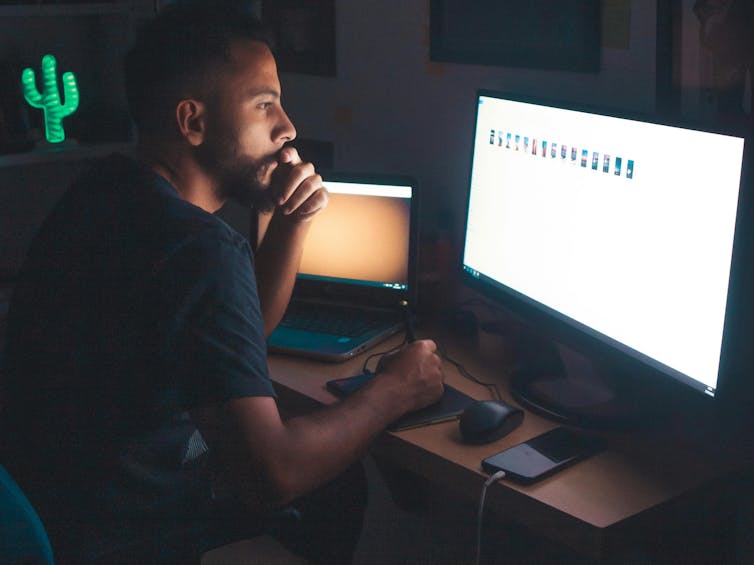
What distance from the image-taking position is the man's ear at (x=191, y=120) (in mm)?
1439

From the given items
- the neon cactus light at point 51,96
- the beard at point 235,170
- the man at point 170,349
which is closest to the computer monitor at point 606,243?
the man at point 170,349

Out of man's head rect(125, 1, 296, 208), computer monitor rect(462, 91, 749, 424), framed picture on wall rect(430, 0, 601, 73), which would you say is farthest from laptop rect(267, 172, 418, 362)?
man's head rect(125, 1, 296, 208)

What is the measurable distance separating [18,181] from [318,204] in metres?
1.51

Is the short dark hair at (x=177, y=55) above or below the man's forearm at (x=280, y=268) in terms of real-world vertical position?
above

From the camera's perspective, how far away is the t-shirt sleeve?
119 centimetres

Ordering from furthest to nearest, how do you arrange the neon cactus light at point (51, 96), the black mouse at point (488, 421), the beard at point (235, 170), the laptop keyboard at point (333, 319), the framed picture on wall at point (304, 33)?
the neon cactus light at point (51, 96) < the framed picture on wall at point (304, 33) < the laptop keyboard at point (333, 319) < the beard at point (235, 170) < the black mouse at point (488, 421)

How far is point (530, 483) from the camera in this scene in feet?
4.13

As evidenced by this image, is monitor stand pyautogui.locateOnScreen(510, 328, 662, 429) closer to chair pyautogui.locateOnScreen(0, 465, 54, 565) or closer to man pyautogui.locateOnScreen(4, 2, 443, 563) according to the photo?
man pyautogui.locateOnScreen(4, 2, 443, 563)

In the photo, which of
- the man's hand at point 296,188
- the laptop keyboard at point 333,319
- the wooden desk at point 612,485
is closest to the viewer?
the wooden desk at point 612,485

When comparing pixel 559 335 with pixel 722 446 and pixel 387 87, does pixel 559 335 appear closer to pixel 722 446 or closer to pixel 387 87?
pixel 722 446

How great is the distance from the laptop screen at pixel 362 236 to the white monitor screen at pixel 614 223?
0.72 feet

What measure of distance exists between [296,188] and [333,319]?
1.03ft

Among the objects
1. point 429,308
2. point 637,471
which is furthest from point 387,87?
point 637,471

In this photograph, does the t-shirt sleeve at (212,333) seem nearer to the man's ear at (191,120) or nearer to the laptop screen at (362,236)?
the man's ear at (191,120)
